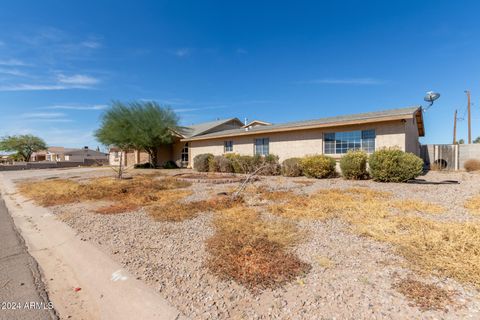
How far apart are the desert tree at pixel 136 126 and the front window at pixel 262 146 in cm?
1039

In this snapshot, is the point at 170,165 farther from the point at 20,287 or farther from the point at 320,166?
the point at 20,287

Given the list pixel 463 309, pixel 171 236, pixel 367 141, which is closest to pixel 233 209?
pixel 171 236

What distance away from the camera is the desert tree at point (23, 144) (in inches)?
1922

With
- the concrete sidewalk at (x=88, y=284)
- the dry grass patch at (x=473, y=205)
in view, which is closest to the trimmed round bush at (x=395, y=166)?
the dry grass patch at (x=473, y=205)

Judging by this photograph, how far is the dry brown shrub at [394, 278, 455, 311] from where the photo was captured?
2.27m

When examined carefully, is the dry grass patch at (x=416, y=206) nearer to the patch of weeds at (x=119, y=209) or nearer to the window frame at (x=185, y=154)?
the patch of weeds at (x=119, y=209)

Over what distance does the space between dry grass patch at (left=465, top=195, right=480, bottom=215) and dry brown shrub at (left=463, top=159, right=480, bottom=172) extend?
10986 millimetres

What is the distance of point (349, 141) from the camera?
1262 cm

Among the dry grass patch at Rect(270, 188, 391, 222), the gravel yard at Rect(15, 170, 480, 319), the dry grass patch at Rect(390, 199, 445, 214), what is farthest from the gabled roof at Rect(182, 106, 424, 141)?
the gravel yard at Rect(15, 170, 480, 319)

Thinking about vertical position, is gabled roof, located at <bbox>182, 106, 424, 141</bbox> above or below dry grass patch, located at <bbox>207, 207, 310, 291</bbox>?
above

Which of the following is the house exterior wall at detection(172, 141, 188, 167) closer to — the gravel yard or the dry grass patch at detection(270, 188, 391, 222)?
the dry grass patch at detection(270, 188, 391, 222)

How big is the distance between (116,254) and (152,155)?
22.6m

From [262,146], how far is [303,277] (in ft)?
46.0

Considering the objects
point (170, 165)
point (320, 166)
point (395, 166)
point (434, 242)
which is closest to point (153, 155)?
point (170, 165)
